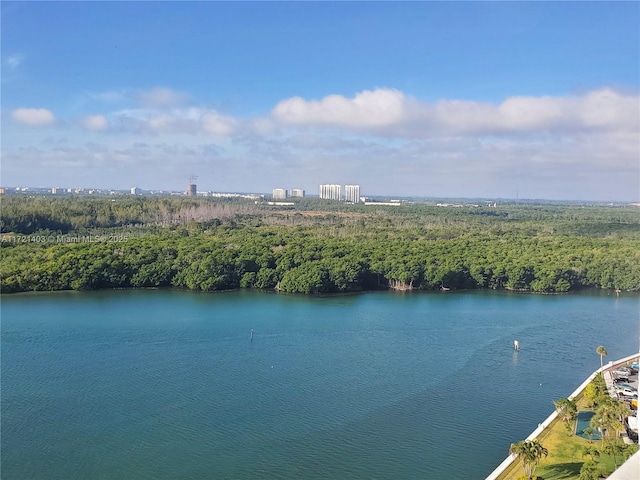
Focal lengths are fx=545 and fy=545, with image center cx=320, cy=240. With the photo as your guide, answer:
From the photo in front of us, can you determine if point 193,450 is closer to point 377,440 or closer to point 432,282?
point 377,440

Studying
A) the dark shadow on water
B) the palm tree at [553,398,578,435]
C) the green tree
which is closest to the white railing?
the palm tree at [553,398,578,435]

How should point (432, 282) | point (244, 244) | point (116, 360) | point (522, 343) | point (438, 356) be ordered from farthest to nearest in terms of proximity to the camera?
1. point (244, 244)
2. point (432, 282)
3. point (522, 343)
4. point (438, 356)
5. point (116, 360)

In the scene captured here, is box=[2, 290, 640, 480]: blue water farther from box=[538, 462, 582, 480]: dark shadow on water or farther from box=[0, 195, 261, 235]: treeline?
box=[0, 195, 261, 235]: treeline

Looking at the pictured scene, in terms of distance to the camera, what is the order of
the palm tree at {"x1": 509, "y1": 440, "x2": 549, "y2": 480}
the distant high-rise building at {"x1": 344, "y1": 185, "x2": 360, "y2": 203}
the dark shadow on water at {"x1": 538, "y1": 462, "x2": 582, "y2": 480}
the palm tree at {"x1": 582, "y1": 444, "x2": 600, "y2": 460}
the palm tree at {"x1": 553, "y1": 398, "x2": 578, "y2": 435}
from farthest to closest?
the distant high-rise building at {"x1": 344, "y1": 185, "x2": 360, "y2": 203}
the palm tree at {"x1": 553, "y1": 398, "x2": 578, "y2": 435}
the palm tree at {"x1": 582, "y1": 444, "x2": 600, "y2": 460}
the dark shadow on water at {"x1": 538, "y1": 462, "x2": 582, "y2": 480}
the palm tree at {"x1": 509, "y1": 440, "x2": 549, "y2": 480}

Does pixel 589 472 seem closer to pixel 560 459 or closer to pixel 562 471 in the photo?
pixel 562 471

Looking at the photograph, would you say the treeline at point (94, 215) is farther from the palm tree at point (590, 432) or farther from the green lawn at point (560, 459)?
the palm tree at point (590, 432)

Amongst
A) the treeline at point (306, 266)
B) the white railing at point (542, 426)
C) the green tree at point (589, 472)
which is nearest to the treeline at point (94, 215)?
the treeline at point (306, 266)

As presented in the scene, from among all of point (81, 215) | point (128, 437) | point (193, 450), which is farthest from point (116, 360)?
point (81, 215)
